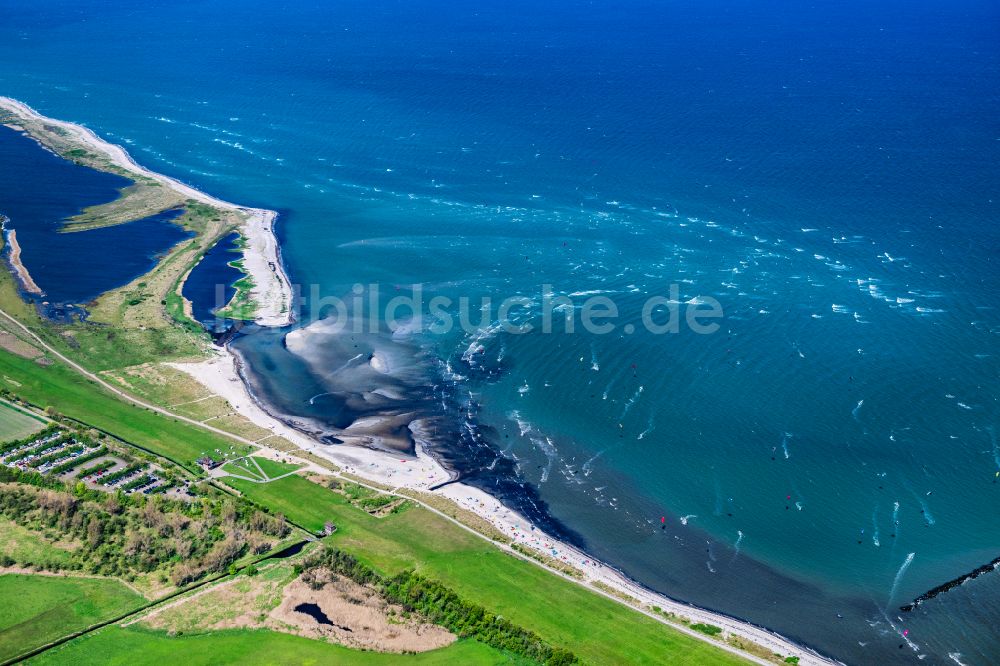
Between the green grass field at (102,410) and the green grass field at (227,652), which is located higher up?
the green grass field at (102,410)

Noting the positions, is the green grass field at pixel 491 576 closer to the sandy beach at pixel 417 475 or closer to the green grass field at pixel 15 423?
the sandy beach at pixel 417 475

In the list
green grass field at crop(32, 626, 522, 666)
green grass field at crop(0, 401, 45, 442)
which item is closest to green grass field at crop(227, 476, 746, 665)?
green grass field at crop(32, 626, 522, 666)

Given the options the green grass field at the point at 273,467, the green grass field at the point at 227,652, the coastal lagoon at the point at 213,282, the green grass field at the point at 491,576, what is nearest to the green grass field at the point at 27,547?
the green grass field at the point at 227,652

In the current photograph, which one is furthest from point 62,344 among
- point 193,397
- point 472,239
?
point 472,239

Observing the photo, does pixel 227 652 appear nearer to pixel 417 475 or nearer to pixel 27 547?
pixel 27 547

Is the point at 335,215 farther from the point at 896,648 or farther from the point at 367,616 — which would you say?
the point at 896,648
